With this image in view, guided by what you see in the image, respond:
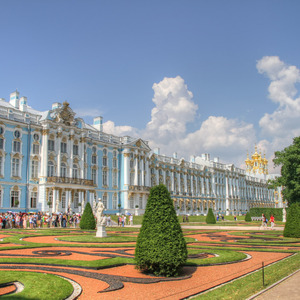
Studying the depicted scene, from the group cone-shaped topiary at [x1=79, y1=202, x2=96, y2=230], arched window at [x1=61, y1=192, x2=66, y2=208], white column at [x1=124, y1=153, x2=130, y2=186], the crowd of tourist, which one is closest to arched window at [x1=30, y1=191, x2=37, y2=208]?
arched window at [x1=61, y1=192, x2=66, y2=208]

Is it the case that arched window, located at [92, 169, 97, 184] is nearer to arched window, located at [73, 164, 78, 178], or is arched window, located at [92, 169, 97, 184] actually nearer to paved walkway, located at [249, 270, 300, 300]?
arched window, located at [73, 164, 78, 178]

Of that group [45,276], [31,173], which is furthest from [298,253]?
[31,173]

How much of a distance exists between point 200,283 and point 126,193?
50.8 m

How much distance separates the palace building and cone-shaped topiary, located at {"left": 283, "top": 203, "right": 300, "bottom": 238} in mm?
28694

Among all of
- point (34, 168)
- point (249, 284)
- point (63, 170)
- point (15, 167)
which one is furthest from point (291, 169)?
point (249, 284)

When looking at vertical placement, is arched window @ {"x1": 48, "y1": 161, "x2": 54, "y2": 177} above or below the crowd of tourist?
above

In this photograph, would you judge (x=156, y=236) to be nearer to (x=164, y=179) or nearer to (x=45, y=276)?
(x=45, y=276)

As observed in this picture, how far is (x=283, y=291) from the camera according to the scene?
28.6 feet

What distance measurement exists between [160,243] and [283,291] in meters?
3.50

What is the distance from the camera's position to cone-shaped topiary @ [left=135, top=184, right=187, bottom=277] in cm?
1020

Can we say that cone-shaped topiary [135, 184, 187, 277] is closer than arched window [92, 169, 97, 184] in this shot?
Yes

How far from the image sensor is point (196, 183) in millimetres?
83812

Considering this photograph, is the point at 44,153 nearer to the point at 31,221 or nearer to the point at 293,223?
the point at 31,221

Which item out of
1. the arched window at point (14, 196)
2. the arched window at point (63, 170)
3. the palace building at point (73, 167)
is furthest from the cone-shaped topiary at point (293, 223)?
the arched window at point (63, 170)
